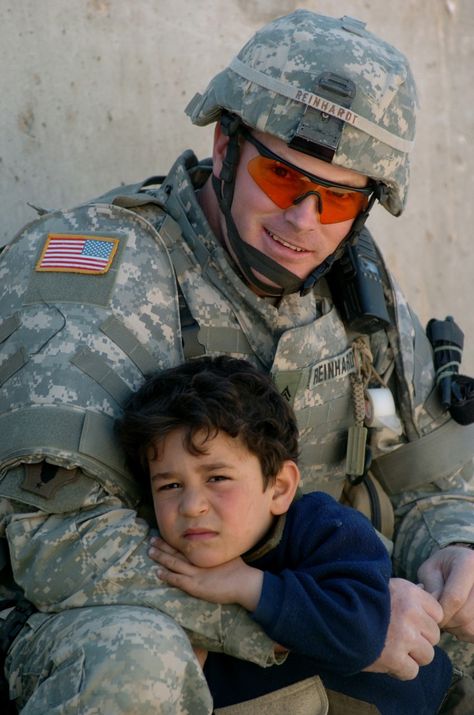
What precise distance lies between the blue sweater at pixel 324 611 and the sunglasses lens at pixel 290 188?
27.6 inches

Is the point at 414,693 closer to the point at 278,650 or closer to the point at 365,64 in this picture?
the point at 278,650

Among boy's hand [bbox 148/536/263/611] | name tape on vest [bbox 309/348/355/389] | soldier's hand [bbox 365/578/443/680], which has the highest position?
name tape on vest [bbox 309/348/355/389]

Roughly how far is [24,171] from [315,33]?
1.18m

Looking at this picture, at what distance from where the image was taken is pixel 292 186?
10.3 ft

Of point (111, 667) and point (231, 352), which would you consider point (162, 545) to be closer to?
point (111, 667)

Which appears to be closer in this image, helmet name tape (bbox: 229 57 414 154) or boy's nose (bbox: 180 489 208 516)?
boy's nose (bbox: 180 489 208 516)

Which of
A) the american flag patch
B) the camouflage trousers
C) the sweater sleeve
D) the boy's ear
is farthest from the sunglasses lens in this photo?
the camouflage trousers

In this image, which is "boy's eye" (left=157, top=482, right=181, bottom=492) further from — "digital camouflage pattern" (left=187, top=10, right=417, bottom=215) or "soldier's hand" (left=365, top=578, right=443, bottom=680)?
"digital camouflage pattern" (left=187, top=10, right=417, bottom=215)

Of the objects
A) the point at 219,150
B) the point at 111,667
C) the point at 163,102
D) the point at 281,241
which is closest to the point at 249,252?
the point at 281,241

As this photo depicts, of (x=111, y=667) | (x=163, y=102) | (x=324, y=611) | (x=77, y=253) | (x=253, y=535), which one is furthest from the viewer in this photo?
(x=163, y=102)

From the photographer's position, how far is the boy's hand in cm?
274

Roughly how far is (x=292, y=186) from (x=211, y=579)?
0.98 m

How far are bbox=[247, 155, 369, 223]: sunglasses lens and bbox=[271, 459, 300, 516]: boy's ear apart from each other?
645mm

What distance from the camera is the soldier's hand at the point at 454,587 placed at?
3.11 metres
